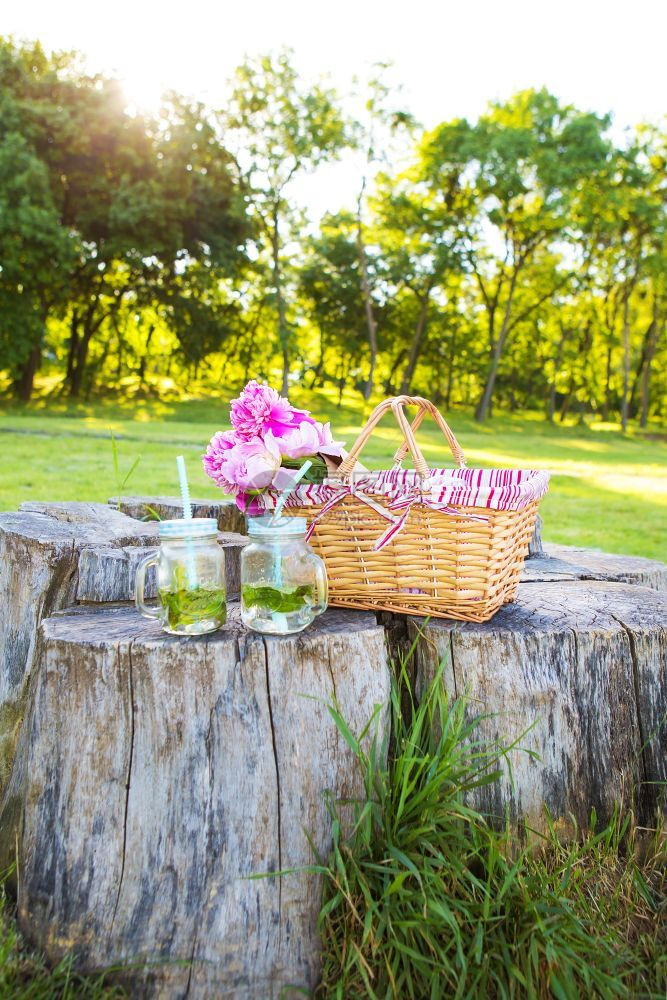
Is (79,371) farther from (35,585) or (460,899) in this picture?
(460,899)

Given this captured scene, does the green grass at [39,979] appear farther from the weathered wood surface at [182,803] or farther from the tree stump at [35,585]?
the tree stump at [35,585]

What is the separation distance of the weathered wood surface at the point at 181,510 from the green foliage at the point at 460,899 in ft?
5.35

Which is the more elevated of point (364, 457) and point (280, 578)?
point (280, 578)

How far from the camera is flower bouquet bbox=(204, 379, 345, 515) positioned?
6.99ft

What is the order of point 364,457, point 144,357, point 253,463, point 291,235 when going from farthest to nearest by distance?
point 144,357
point 291,235
point 364,457
point 253,463

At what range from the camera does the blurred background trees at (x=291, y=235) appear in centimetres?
2188

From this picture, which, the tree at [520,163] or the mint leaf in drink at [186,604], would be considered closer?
the mint leaf in drink at [186,604]

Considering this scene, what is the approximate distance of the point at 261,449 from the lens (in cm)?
214

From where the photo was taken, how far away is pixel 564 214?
26.3m

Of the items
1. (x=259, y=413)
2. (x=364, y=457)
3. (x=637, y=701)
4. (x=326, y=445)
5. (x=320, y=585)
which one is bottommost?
(x=364, y=457)

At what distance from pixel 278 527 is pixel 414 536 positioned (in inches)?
16.1

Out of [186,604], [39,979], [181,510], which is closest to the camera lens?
[39,979]

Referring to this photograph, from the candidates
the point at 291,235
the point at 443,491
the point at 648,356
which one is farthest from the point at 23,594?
the point at 648,356

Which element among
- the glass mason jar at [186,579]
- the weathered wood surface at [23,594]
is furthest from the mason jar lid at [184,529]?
the weathered wood surface at [23,594]
